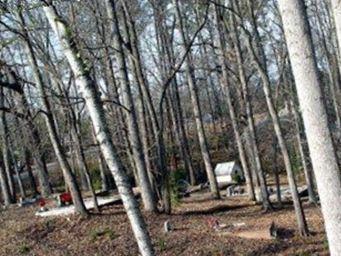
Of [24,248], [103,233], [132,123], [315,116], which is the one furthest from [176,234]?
[315,116]

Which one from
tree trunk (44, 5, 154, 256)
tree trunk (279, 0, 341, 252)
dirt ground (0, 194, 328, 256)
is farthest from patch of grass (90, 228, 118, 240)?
tree trunk (279, 0, 341, 252)

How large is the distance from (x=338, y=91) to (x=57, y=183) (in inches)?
714

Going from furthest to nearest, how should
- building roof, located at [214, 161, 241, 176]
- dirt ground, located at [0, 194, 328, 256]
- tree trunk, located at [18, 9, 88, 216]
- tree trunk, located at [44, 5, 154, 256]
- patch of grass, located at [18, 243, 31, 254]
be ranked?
building roof, located at [214, 161, 241, 176] → tree trunk, located at [18, 9, 88, 216] → patch of grass, located at [18, 243, 31, 254] → dirt ground, located at [0, 194, 328, 256] → tree trunk, located at [44, 5, 154, 256]

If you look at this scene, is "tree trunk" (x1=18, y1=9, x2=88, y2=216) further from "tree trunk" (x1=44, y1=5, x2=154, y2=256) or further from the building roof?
the building roof

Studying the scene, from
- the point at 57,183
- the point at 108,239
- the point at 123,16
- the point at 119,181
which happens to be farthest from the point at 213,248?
the point at 57,183

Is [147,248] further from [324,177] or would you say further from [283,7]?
[283,7]

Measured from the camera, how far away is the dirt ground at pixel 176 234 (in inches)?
516

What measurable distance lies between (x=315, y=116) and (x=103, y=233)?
386 inches

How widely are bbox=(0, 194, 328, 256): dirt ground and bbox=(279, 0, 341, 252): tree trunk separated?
21.3ft

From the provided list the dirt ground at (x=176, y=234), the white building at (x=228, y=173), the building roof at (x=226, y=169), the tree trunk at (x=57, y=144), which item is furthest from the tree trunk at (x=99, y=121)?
the building roof at (x=226, y=169)

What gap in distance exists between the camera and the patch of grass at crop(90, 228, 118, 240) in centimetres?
1474

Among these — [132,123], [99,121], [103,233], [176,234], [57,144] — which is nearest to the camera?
[99,121]

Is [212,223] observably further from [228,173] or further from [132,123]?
[228,173]

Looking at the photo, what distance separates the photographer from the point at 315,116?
6199 mm
